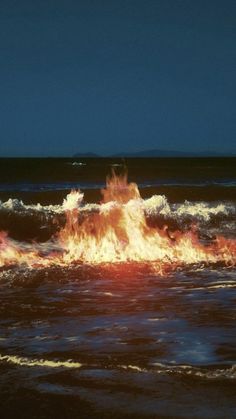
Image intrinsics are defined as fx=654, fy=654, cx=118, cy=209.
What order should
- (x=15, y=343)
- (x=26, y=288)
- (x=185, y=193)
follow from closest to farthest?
1. (x=15, y=343)
2. (x=26, y=288)
3. (x=185, y=193)

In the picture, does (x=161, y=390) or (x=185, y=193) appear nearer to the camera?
(x=161, y=390)

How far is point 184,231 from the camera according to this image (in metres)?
25.5

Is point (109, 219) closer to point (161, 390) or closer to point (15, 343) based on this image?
point (15, 343)

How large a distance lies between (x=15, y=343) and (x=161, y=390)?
2.57 m

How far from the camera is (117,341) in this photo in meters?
8.42

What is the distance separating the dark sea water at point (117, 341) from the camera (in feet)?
20.5

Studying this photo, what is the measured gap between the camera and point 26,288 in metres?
12.5

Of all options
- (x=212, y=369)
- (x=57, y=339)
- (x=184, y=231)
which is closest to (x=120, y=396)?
(x=212, y=369)

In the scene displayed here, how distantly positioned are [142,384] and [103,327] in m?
2.48

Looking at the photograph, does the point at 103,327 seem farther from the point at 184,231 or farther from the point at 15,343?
the point at 184,231

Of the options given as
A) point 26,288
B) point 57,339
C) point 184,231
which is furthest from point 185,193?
point 57,339

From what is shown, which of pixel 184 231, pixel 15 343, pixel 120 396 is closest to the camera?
pixel 120 396

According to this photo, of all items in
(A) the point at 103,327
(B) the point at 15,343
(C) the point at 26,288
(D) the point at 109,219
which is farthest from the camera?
(D) the point at 109,219

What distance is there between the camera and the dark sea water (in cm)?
623
